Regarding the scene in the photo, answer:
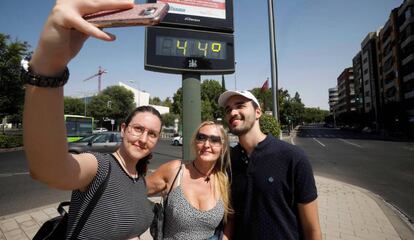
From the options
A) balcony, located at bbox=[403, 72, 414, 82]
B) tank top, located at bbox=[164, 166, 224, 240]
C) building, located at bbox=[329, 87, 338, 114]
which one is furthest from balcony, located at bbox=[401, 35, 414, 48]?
building, located at bbox=[329, 87, 338, 114]

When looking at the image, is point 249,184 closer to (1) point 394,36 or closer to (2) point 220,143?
(2) point 220,143

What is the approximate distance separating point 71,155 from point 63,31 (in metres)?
0.62

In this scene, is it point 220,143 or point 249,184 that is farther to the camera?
point 220,143

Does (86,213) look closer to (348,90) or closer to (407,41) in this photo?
(407,41)

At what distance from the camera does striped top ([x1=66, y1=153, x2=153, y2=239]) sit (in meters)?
1.47

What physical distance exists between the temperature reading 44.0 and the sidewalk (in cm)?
342

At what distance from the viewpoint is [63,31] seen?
840mm

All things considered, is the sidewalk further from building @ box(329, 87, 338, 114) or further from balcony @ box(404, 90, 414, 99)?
building @ box(329, 87, 338, 114)

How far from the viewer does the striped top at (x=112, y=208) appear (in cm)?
147

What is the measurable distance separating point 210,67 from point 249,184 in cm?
321

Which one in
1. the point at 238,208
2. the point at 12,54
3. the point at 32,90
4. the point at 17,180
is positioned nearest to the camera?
the point at 32,90

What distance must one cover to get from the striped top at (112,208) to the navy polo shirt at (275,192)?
88cm

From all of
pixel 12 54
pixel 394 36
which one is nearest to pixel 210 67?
pixel 12 54

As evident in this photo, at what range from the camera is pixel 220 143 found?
2580mm
